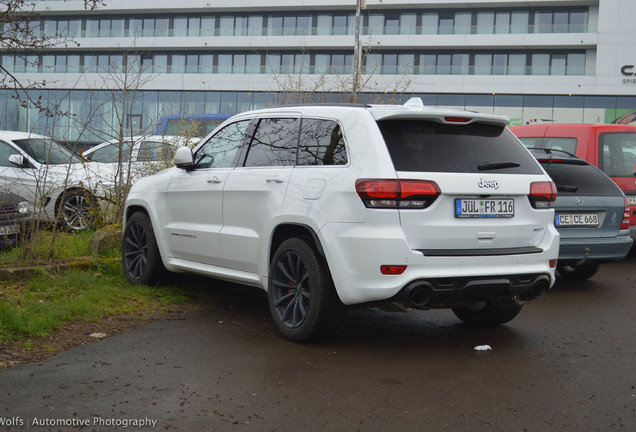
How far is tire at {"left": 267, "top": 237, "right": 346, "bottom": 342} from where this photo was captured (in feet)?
18.1

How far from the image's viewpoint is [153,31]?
2608 inches

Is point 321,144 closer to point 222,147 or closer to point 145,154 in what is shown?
point 222,147

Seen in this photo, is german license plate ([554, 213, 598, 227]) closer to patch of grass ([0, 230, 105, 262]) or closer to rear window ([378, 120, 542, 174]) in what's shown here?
rear window ([378, 120, 542, 174])

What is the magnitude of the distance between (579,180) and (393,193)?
4.41m

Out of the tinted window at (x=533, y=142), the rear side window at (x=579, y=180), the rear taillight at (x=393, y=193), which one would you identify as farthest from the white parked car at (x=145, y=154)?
the rear taillight at (x=393, y=193)

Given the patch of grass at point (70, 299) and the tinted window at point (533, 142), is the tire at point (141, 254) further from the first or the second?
the tinted window at point (533, 142)

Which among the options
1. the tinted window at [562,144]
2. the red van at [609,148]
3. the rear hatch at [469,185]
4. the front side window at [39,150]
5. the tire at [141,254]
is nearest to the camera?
the rear hatch at [469,185]

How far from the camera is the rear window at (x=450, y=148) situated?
17.8 feet

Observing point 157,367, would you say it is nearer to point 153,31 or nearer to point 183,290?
point 183,290

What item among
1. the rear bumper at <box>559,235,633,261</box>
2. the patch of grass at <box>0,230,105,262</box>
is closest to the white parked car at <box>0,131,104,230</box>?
the patch of grass at <box>0,230,105,262</box>

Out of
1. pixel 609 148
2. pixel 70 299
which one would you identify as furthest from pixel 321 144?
pixel 609 148

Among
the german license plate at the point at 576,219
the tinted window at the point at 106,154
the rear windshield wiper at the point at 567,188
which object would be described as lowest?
the german license plate at the point at 576,219

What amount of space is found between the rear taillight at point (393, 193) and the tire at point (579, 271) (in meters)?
4.69

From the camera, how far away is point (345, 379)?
4875mm
